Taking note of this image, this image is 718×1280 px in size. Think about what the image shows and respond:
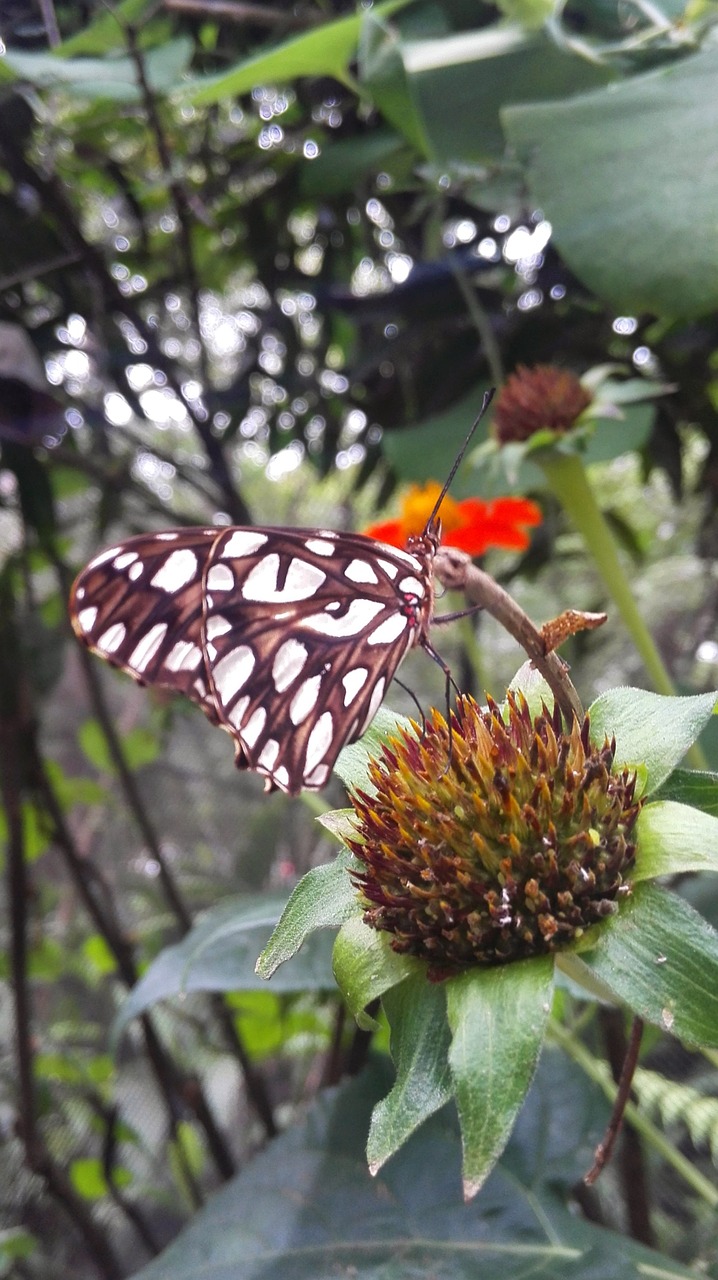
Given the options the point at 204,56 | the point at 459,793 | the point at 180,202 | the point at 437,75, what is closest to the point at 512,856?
the point at 459,793

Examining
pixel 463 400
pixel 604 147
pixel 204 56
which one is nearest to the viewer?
pixel 604 147

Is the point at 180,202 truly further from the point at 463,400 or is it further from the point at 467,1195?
the point at 467,1195

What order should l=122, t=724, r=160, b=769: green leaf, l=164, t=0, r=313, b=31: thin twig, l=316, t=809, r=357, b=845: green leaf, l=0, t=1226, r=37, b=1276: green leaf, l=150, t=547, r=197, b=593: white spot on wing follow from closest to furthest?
Result: l=316, t=809, r=357, b=845: green leaf < l=150, t=547, r=197, b=593: white spot on wing < l=164, t=0, r=313, b=31: thin twig < l=0, t=1226, r=37, b=1276: green leaf < l=122, t=724, r=160, b=769: green leaf

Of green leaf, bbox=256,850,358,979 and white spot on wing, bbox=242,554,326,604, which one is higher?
white spot on wing, bbox=242,554,326,604

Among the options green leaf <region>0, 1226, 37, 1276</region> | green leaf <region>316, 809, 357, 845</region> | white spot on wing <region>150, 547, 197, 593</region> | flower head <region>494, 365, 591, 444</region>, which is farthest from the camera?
green leaf <region>0, 1226, 37, 1276</region>

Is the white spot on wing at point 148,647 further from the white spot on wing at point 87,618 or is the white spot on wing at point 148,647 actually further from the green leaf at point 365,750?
the green leaf at point 365,750

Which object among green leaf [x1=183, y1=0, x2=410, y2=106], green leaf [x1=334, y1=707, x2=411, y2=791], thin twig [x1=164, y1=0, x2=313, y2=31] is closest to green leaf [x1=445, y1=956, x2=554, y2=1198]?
green leaf [x1=334, y1=707, x2=411, y2=791]

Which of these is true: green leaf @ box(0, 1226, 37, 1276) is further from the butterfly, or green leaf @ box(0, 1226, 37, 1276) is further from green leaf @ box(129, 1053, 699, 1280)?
the butterfly
